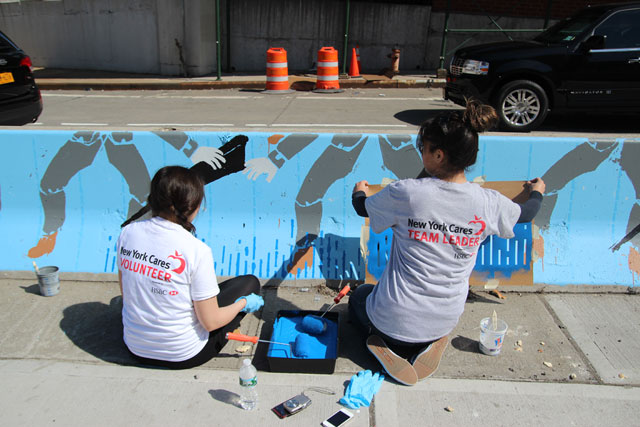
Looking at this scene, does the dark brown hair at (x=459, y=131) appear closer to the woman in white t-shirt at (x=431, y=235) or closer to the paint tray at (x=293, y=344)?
the woman in white t-shirt at (x=431, y=235)

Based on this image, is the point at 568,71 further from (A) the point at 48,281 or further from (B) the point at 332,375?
(A) the point at 48,281

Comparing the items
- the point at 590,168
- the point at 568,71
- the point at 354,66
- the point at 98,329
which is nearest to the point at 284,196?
the point at 98,329

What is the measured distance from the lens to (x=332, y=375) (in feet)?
10.1

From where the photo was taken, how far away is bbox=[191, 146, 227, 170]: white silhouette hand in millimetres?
4055

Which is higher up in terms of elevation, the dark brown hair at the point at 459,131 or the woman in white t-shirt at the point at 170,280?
the dark brown hair at the point at 459,131

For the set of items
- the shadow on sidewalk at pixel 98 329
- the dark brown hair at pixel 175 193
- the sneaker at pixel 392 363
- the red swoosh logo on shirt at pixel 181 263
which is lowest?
the shadow on sidewalk at pixel 98 329

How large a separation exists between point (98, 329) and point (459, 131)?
2.60m

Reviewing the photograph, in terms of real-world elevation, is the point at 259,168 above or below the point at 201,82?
above

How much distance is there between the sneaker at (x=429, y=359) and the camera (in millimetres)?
3029

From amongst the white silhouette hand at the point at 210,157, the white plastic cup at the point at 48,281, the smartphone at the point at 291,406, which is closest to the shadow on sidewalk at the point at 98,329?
the white plastic cup at the point at 48,281

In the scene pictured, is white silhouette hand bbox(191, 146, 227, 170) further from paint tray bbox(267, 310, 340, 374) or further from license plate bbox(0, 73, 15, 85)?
license plate bbox(0, 73, 15, 85)

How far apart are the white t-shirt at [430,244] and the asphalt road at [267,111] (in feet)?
17.2

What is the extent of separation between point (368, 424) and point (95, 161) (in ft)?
9.31

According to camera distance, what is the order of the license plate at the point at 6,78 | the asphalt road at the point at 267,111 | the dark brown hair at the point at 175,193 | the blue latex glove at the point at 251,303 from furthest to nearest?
1. the asphalt road at the point at 267,111
2. the license plate at the point at 6,78
3. the blue latex glove at the point at 251,303
4. the dark brown hair at the point at 175,193
